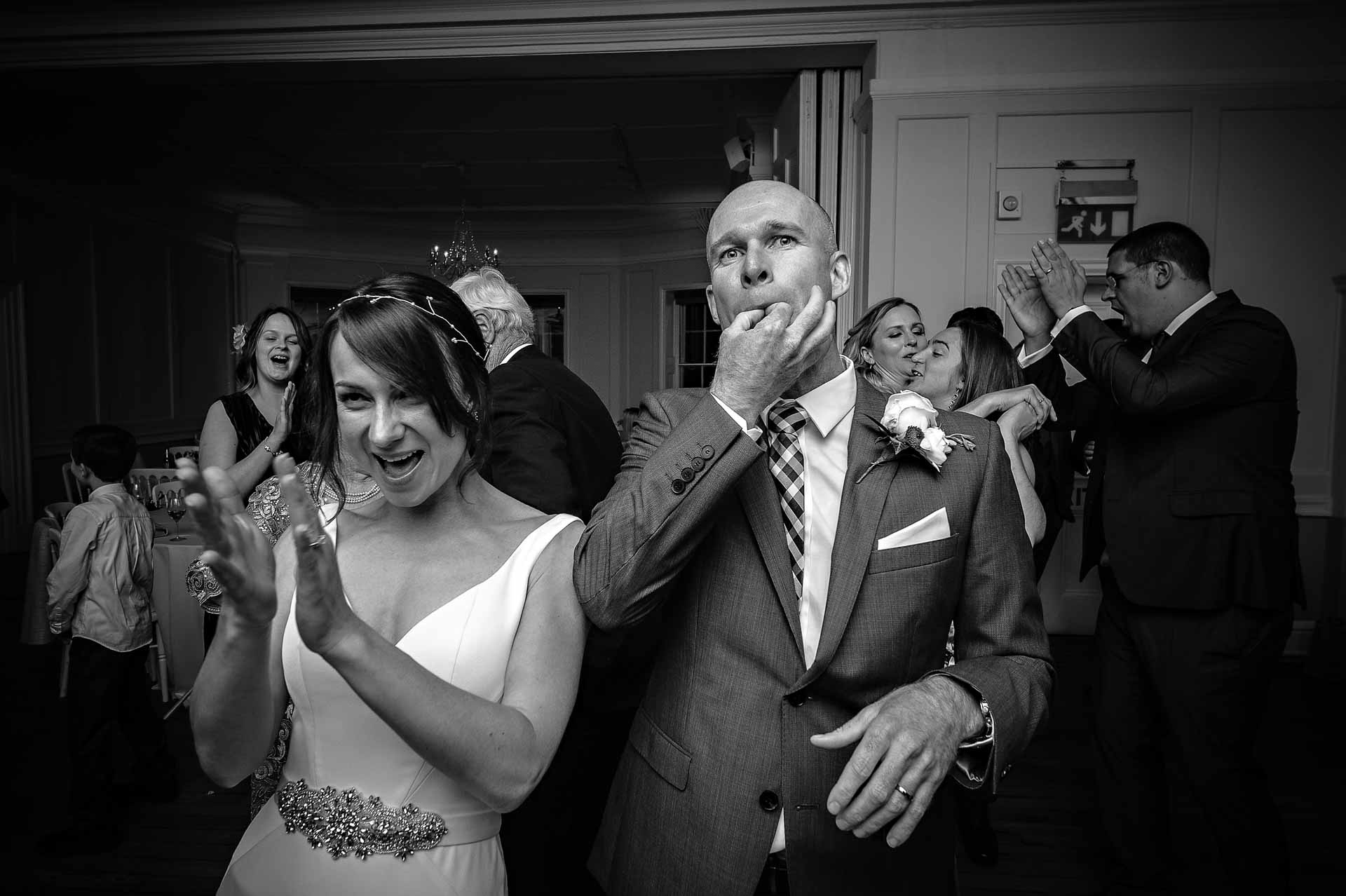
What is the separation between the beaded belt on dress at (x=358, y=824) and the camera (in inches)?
49.2

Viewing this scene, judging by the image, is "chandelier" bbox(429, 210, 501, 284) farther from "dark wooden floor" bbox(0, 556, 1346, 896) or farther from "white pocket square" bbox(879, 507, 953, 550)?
"white pocket square" bbox(879, 507, 953, 550)

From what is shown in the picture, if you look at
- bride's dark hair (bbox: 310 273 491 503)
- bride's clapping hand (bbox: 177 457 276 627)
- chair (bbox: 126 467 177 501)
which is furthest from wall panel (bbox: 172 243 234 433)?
bride's clapping hand (bbox: 177 457 276 627)

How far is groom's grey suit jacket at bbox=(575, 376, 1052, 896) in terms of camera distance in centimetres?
117

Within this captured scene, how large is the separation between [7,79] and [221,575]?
22.1ft

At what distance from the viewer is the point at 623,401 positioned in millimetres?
12391

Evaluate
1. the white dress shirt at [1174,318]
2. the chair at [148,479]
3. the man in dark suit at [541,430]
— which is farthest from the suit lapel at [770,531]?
the chair at [148,479]

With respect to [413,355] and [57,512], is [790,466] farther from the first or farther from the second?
[57,512]

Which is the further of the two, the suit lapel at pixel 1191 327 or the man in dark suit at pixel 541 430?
the suit lapel at pixel 1191 327

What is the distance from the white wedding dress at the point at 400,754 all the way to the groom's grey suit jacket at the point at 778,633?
7.6 inches

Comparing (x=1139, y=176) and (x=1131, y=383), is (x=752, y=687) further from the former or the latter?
(x=1139, y=176)

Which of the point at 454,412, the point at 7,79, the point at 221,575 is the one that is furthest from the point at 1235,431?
the point at 7,79

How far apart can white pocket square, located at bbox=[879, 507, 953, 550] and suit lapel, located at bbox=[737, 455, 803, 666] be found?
0.14 meters

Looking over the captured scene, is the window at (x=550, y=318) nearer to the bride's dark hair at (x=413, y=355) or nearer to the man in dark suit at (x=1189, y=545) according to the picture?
the man in dark suit at (x=1189, y=545)

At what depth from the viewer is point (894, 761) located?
3.44 ft
